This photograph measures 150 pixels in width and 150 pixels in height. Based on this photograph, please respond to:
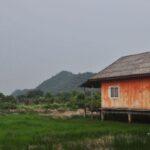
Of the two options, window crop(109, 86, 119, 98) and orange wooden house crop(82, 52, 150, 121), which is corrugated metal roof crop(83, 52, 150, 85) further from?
window crop(109, 86, 119, 98)

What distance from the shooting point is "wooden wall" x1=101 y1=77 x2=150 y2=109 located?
84.9 ft

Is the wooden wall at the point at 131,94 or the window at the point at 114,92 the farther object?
the window at the point at 114,92

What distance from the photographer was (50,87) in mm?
131375

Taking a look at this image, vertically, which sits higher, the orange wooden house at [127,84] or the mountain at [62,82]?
the mountain at [62,82]

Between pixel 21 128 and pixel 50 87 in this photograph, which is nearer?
pixel 21 128

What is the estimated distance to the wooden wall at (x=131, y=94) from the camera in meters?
25.9

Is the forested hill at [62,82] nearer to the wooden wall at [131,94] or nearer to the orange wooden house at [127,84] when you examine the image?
the orange wooden house at [127,84]

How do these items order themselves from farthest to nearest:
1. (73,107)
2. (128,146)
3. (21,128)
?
(73,107) → (21,128) → (128,146)

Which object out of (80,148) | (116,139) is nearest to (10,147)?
(80,148)

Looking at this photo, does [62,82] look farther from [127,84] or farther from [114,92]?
[127,84]

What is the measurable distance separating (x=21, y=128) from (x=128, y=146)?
8.87 m

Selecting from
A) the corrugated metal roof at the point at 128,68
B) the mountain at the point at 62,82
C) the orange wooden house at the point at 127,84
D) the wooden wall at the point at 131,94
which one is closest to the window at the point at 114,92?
the orange wooden house at the point at 127,84

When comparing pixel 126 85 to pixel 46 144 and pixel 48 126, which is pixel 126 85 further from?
pixel 46 144

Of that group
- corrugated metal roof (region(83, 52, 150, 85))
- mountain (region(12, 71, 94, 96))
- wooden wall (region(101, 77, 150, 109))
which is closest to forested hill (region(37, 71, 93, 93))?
mountain (region(12, 71, 94, 96))
